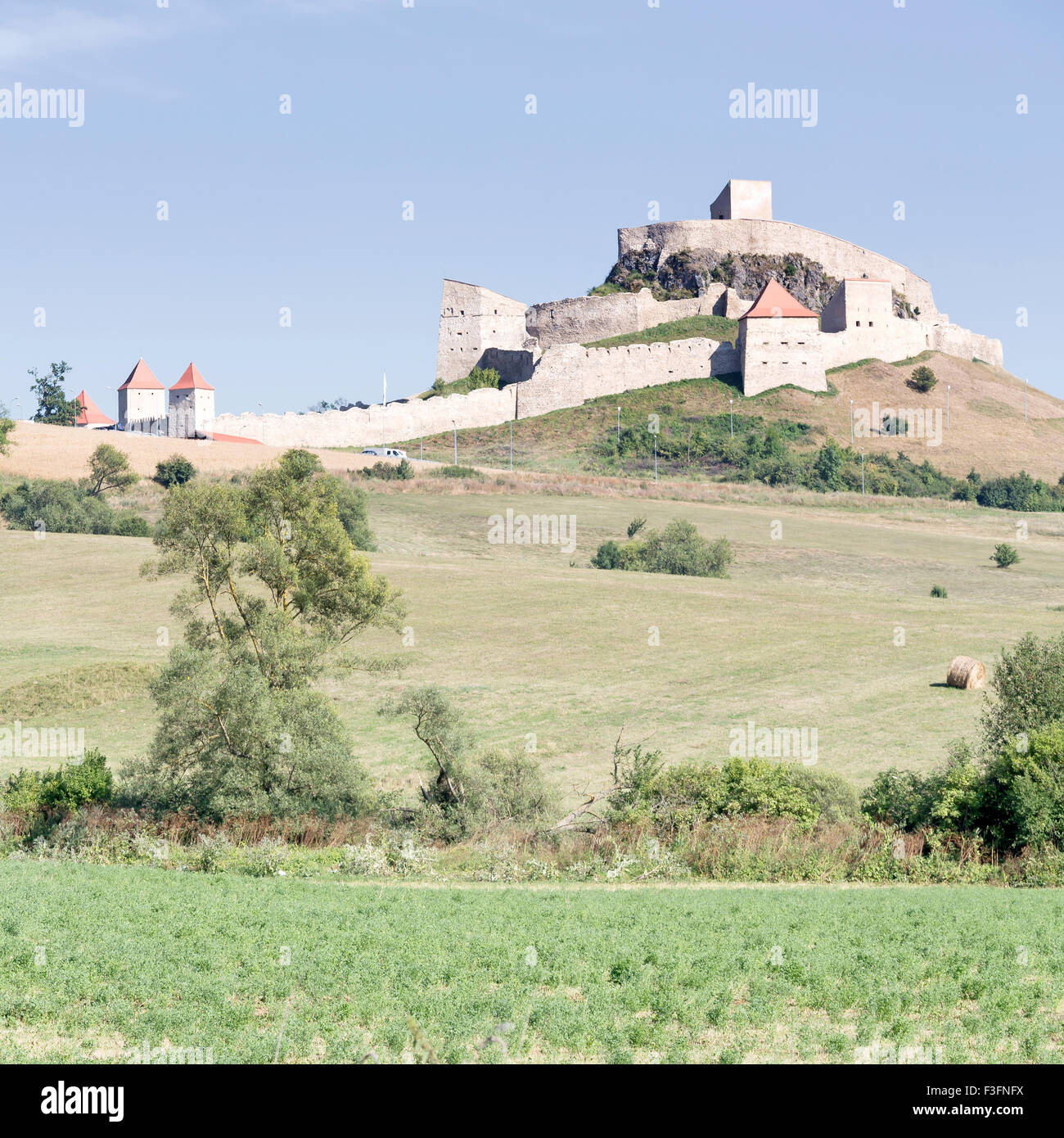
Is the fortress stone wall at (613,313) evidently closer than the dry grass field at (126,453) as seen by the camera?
No

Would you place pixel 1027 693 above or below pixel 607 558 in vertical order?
below

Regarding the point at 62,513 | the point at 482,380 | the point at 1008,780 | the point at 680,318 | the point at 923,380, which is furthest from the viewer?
the point at 680,318

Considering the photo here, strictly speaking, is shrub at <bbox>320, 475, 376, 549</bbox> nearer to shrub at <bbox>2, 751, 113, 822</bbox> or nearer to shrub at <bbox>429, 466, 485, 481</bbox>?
shrub at <bbox>429, 466, 485, 481</bbox>

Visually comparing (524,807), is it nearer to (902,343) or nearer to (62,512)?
(62,512)

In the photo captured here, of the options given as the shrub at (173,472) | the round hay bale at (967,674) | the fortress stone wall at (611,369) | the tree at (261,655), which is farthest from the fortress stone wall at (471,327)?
the tree at (261,655)

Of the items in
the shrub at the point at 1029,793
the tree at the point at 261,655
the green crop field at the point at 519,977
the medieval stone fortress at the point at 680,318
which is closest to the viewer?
the green crop field at the point at 519,977

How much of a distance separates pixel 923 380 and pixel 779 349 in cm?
1289

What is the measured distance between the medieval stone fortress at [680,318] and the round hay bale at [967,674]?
6608 centimetres

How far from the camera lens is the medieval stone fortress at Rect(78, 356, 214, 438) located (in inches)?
3740

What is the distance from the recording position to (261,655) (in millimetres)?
22234

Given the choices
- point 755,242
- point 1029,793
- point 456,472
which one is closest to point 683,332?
point 755,242

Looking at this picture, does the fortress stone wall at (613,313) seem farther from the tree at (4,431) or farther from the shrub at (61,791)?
the shrub at (61,791)

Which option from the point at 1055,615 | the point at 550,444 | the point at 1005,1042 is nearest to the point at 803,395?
the point at 550,444

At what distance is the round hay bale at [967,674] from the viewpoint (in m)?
28.7
